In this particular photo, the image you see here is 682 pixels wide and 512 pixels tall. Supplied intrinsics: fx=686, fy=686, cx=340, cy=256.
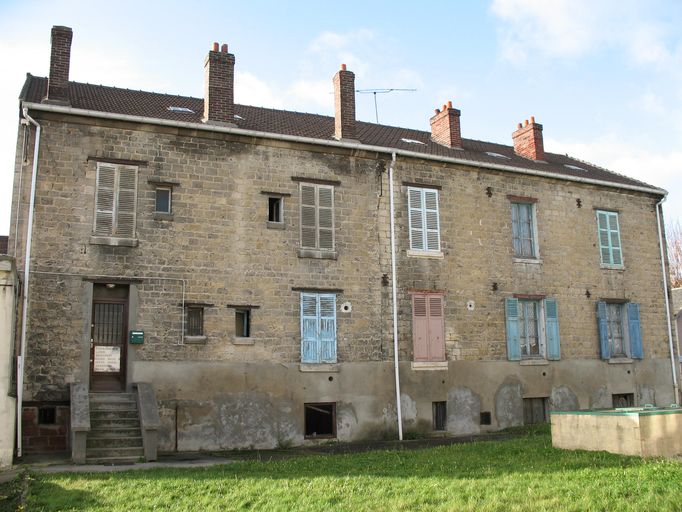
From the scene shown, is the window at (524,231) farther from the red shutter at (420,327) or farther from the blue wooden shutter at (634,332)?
the blue wooden shutter at (634,332)

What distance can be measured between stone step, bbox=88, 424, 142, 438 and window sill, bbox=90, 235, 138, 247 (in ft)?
12.1

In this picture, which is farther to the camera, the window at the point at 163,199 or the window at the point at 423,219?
the window at the point at 423,219

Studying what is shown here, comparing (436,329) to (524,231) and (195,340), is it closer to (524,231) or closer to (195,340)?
(524,231)

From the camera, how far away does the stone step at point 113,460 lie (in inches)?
452

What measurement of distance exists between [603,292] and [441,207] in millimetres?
5623

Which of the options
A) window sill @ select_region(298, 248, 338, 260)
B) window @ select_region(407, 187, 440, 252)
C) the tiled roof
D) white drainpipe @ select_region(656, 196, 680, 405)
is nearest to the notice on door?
window sill @ select_region(298, 248, 338, 260)

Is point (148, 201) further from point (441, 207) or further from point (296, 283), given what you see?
point (441, 207)

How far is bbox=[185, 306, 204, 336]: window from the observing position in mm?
14496

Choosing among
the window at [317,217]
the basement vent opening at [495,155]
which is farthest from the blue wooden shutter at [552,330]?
the window at [317,217]

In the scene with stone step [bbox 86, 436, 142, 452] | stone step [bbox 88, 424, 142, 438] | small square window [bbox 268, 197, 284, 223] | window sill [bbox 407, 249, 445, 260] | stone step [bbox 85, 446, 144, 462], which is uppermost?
small square window [bbox 268, 197, 284, 223]

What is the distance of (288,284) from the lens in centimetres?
1541

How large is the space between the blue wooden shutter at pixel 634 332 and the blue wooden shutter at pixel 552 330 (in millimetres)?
2677

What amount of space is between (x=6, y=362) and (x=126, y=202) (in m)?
4.22

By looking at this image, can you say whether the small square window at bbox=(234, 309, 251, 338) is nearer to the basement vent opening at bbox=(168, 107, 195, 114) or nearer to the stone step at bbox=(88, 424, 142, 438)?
the stone step at bbox=(88, 424, 142, 438)
